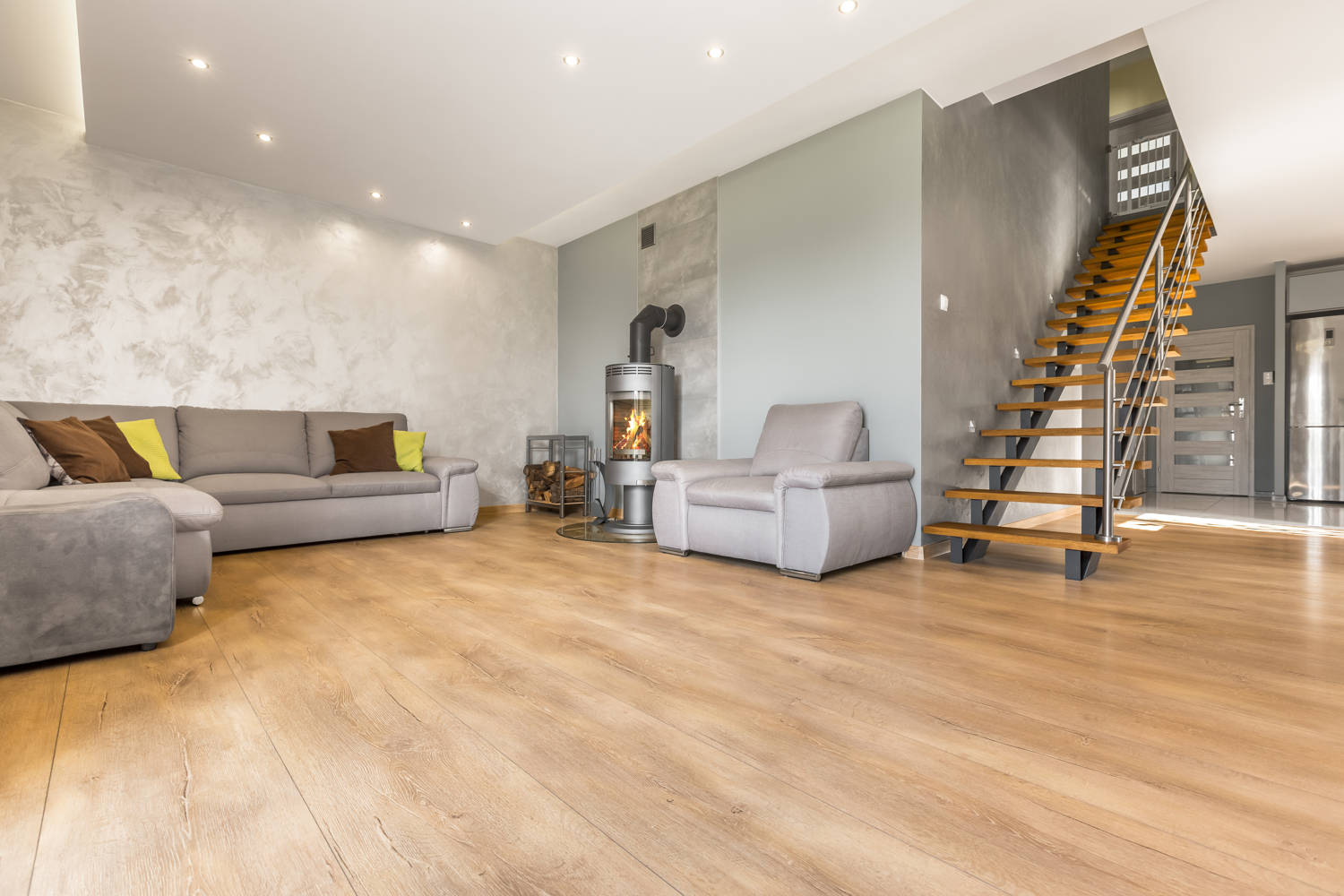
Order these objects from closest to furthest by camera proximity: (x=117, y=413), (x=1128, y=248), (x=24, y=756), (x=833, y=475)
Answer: (x=24, y=756)
(x=833, y=475)
(x=117, y=413)
(x=1128, y=248)

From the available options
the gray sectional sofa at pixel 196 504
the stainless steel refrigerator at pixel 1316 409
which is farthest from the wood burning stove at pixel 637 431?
the stainless steel refrigerator at pixel 1316 409

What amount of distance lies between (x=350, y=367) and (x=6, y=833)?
14.7 ft

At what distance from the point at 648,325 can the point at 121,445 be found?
3368 millimetres

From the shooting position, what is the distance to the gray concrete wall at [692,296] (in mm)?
4961

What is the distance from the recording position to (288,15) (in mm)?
2723

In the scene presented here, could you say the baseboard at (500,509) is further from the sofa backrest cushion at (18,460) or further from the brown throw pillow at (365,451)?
the sofa backrest cushion at (18,460)

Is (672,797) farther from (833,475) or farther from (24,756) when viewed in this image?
(833,475)

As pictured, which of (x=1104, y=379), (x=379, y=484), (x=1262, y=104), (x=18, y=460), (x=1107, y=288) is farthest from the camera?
(x=1107, y=288)

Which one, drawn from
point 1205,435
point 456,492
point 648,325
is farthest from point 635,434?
point 1205,435

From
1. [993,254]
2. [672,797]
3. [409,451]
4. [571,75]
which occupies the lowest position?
[672,797]

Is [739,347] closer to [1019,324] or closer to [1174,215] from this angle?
[1019,324]

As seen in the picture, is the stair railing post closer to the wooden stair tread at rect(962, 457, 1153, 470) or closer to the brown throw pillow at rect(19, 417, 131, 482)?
the wooden stair tread at rect(962, 457, 1153, 470)

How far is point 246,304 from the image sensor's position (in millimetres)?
4676

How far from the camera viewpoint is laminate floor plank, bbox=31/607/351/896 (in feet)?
3.30
